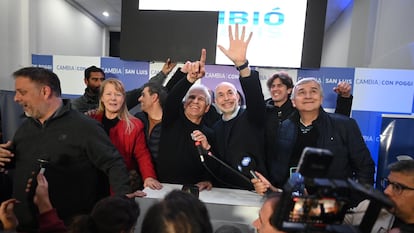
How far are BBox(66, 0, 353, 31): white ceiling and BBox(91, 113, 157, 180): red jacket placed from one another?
4.44m

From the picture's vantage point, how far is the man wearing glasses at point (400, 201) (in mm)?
1223

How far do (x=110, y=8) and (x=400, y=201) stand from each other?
20.3 ft

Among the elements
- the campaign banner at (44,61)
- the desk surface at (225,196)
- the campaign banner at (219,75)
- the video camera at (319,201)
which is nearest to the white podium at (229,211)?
the desk surface at (225,196)

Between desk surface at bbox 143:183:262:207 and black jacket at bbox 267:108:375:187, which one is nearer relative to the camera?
desk surface at bbox 143:183:262:207

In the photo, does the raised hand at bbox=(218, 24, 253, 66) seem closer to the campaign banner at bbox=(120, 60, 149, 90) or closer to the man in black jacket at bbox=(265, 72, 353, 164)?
the man in black jacket at bbox=(265, 72, 353, 164)

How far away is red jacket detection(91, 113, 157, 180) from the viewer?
175 centimetres

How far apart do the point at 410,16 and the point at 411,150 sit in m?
1.94

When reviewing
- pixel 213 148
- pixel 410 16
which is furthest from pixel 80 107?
pixel 410 16

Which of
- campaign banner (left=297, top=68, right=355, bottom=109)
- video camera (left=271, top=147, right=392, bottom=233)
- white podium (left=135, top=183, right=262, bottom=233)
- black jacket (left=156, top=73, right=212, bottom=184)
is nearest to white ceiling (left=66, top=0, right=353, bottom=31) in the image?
campaign banner (left=297, top=68, right=355, bottom=109)

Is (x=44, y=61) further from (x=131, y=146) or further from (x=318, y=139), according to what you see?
(x=318, y=139)

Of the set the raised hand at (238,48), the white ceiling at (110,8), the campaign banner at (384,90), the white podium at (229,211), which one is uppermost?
the white ceiling at (110,8)

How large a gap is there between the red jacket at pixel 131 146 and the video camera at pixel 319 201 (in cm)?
118

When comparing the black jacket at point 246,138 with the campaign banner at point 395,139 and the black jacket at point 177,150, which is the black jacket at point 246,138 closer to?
the black jacket at point 177,150

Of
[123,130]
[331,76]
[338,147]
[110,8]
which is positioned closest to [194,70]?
[123,130]
